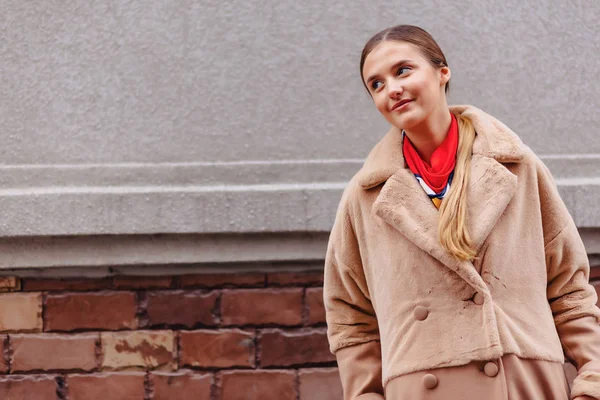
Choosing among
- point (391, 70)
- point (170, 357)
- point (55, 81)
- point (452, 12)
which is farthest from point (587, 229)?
point (55, 81)

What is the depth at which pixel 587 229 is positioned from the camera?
9.09 feet

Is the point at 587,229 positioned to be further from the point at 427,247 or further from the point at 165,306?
the point at 165,306

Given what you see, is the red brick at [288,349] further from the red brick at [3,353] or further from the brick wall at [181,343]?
the red brick at [3,353]

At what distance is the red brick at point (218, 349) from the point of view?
2.71m

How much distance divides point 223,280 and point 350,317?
2.73 feet

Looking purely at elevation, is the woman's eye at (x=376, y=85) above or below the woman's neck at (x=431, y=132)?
above

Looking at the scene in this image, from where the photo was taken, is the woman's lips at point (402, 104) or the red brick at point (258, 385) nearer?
the woman's lips at point (402, 104)

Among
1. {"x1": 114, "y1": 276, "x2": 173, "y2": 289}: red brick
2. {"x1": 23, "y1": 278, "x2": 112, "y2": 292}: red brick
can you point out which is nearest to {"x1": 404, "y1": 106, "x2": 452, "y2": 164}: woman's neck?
{"x1": 114, "y1": 276, "x2": 173, "y2": 289}: red brick

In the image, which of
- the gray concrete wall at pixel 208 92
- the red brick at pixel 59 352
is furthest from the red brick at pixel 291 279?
the red brick at pixel 59 352

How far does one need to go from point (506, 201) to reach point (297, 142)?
1.16m

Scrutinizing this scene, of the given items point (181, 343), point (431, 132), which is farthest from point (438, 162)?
point (181, 343)

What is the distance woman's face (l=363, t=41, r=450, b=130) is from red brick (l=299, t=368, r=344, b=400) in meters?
1.17

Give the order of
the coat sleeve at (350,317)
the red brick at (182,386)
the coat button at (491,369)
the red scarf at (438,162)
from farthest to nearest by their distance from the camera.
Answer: the red brick at (182,386)
the coat sleeve at (350,317)
the red scarf at (438,162)
the coat button at (491,369)

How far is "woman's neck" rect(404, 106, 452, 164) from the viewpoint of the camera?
1.84m
